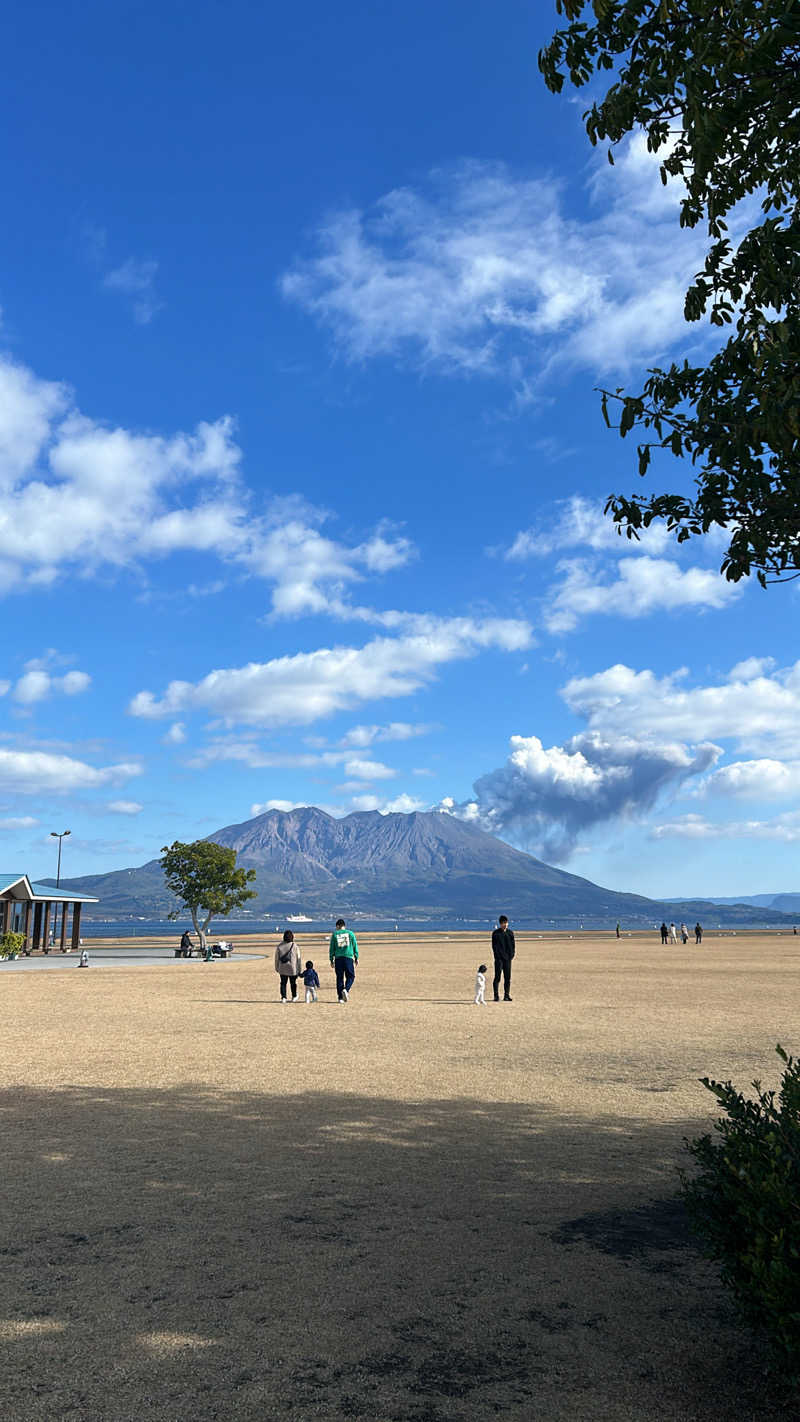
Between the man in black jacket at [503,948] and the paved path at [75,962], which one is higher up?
the man in black jacket at [503,948]

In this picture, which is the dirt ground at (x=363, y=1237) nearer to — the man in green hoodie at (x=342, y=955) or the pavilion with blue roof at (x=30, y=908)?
the man in green hoodie at (x=342, y=955)

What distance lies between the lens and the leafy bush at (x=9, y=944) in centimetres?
4800

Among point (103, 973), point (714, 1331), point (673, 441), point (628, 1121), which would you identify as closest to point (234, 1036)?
point (628, 1121)

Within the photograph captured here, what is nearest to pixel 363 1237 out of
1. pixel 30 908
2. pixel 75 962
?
pixel 75 962

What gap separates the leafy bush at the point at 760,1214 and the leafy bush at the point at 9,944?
160ft

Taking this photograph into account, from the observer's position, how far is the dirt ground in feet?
15.4

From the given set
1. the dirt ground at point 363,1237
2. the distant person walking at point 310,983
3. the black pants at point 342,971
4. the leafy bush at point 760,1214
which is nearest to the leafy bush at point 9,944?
the distant person walking at point 310,983

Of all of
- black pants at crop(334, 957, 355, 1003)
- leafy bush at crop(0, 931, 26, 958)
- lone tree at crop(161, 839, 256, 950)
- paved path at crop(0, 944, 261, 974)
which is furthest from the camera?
lone tree at crop(161, 839, 256, 950)

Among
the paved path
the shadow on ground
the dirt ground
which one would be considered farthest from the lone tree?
the shadow on ground

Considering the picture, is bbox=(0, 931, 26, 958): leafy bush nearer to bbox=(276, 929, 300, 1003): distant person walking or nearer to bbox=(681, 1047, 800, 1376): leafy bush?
bbox=(276, 929, 300, 1003): distant person walking

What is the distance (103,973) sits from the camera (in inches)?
1515

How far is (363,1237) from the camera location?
6.78 meters

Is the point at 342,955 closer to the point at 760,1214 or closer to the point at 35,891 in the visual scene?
the point at 760,1214

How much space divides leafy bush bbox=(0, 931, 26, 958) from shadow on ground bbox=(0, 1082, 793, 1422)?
42.1 m
